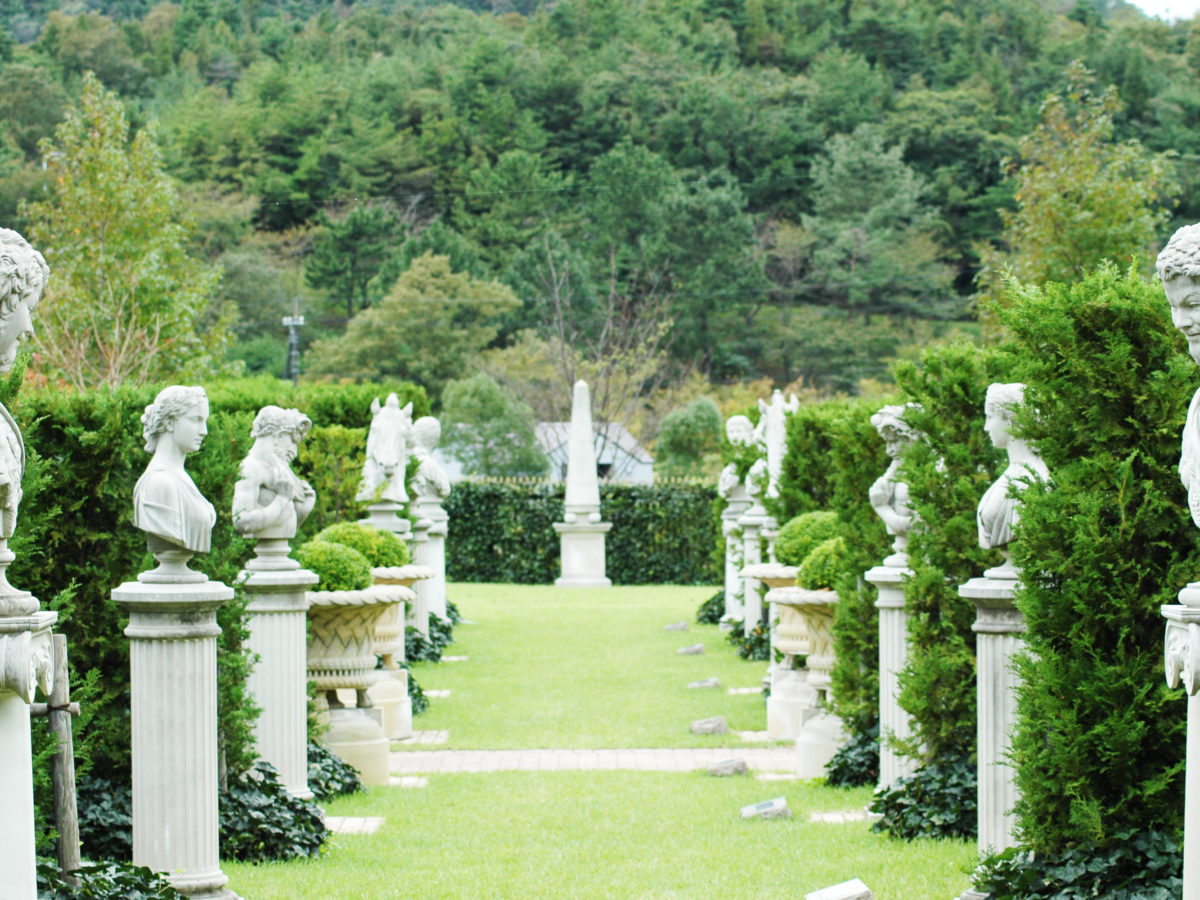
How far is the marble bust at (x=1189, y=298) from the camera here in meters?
3.17

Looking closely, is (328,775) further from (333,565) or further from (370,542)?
(370,542)

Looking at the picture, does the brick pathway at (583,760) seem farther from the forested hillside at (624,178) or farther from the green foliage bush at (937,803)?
the forested hillside at (624,178)

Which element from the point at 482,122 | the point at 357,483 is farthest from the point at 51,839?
the point at 482,122

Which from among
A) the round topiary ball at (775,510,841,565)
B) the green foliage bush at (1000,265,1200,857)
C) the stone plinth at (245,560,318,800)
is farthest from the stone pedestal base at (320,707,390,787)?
the green foliage bush at (1000,265,1200,857)

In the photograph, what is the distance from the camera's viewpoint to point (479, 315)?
4412 cm

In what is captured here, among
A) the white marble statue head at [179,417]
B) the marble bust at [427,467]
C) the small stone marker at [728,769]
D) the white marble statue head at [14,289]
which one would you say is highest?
the white marble statue head at [14,289]

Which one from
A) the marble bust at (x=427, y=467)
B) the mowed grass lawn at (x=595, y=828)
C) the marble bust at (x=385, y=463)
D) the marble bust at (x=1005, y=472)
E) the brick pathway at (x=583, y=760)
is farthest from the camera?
the marble bust at (x=427, y=467)

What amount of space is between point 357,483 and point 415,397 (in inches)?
194

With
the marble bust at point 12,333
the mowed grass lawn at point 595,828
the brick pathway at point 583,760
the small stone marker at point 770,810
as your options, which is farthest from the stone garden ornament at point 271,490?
the marble bust at point 12,333

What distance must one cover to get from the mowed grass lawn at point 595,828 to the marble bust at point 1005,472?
1.23 meters

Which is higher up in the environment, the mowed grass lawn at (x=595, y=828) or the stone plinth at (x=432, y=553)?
the stone plinth at (x=432, y=553)

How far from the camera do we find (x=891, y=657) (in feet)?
24.5

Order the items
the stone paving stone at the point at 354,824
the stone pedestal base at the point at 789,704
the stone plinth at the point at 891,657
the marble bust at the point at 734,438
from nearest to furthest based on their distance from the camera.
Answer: the stone plinth at the point at 891,657 → the stone paving stone at the point at 354,824 → the stone pedestal base at the point at 789,704 → the marble bust at the point at 734,438

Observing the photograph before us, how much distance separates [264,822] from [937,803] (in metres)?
3.23
